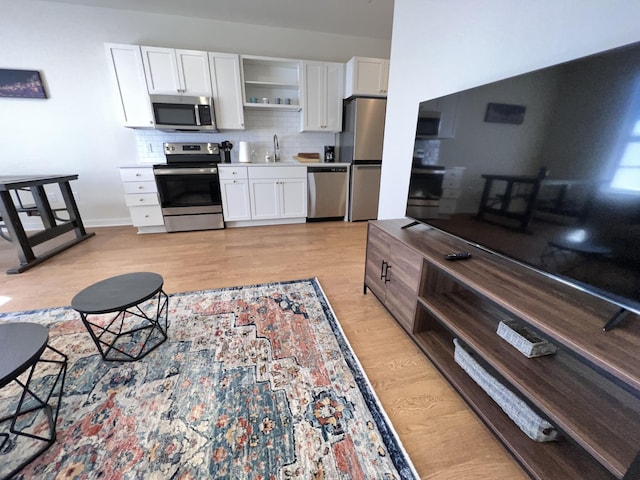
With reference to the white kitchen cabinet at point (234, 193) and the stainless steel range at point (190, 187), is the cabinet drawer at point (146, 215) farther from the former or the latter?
the white kitchen cabinet at point (234, 193)

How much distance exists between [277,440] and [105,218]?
432cm

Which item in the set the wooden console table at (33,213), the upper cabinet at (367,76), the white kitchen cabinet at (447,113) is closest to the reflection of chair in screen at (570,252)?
the white kitchen cabinet at (447,113)

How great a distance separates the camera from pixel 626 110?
772mm

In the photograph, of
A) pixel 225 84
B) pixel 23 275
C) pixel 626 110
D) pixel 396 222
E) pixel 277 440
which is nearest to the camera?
pixel 626 110

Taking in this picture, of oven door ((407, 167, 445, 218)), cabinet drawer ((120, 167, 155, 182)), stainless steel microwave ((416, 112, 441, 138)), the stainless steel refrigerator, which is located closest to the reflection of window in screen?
oven door ((407, 167, 445, 218))

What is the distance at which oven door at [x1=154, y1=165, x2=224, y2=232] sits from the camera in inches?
136

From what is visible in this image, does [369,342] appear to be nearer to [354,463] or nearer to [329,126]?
[354,463]

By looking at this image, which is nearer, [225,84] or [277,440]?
[277,440]

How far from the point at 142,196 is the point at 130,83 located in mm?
1425

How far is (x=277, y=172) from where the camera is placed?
3.76 metres

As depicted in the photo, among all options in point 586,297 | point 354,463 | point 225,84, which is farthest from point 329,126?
point 354,463

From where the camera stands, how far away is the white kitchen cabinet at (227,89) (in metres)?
3.48

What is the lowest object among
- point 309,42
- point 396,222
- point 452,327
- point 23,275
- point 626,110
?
point 23,275

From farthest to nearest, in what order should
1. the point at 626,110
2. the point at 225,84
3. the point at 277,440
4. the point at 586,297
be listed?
1. the point at 225,84
2. the point at 277,440
3. the point at 586,297
4. the point at 626,110
